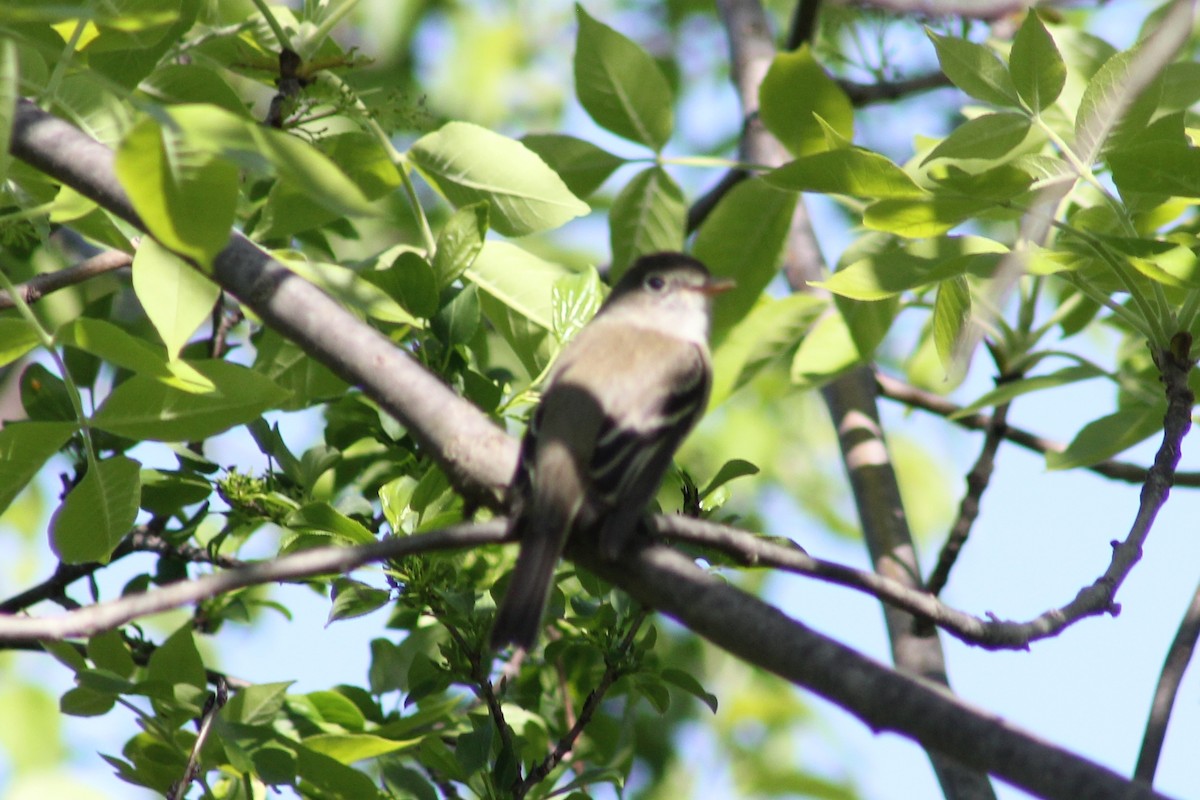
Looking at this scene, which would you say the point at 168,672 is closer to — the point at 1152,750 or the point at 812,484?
the point at 1152,750

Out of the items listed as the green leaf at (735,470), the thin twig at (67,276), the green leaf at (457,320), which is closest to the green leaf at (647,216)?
the green leaf at (457,320)

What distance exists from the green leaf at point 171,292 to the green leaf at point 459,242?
53cm

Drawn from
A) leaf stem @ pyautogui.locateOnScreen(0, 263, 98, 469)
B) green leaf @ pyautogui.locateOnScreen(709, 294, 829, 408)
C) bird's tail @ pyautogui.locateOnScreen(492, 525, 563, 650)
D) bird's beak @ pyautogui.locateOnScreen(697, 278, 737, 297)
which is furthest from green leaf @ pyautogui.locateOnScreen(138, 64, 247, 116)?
green leaf @ pyautogui.locateOnScreen(709, 294, 829, 408)

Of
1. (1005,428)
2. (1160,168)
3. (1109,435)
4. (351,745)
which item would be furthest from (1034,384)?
(351,745)

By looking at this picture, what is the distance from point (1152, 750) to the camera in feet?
7.75

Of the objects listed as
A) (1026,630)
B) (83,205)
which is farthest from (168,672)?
(1026,630)

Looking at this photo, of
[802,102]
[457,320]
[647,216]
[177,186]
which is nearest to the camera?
[177,186]

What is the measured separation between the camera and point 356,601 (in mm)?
2629

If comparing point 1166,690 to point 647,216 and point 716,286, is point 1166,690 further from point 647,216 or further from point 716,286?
point 647,216

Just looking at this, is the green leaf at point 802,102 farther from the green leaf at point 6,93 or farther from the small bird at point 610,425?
the green leaf at point 6,93

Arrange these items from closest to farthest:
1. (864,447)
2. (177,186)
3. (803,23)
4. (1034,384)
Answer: (177,186) < (1034,384) < (864,447) < (803,23)

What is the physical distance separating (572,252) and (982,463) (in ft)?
10.1

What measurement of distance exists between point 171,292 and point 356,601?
74 centimetres

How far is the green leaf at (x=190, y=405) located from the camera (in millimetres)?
2354
